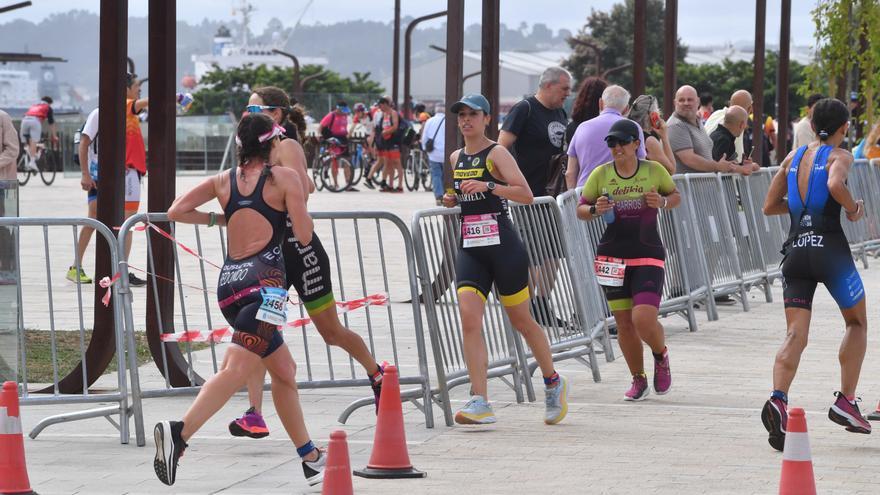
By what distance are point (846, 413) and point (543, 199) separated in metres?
2.54

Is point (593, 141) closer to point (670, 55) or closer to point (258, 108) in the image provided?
point (258, 108)

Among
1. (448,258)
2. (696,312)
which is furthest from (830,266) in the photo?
(696,312)

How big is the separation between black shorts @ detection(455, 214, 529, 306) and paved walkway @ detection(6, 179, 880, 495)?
693 millimetres

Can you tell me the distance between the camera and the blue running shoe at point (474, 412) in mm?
8336

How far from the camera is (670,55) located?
68.4ft

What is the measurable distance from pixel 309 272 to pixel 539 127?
3.91 meters

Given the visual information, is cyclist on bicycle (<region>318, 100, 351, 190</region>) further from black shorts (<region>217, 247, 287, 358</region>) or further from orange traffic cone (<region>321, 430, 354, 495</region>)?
orange traffic cone (<region>321, 430, 354, 495</region>)

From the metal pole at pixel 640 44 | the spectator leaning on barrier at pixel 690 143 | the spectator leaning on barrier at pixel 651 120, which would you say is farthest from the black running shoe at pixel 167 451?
the metal pole at pixel 640 44

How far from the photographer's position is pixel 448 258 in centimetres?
902

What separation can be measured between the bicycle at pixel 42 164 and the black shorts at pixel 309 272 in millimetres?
29546

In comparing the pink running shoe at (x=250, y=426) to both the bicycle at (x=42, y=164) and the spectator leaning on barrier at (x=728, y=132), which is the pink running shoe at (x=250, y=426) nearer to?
the spectator leaning on barrier at (x=728, y=132)

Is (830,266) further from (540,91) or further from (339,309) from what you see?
(540,91)

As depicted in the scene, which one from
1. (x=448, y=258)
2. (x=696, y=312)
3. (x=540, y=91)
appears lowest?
(x=696, y=312)

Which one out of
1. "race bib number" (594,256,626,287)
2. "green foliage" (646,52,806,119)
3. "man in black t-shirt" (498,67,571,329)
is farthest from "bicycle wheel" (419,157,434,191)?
"green foliage" (646,52,806,119)
